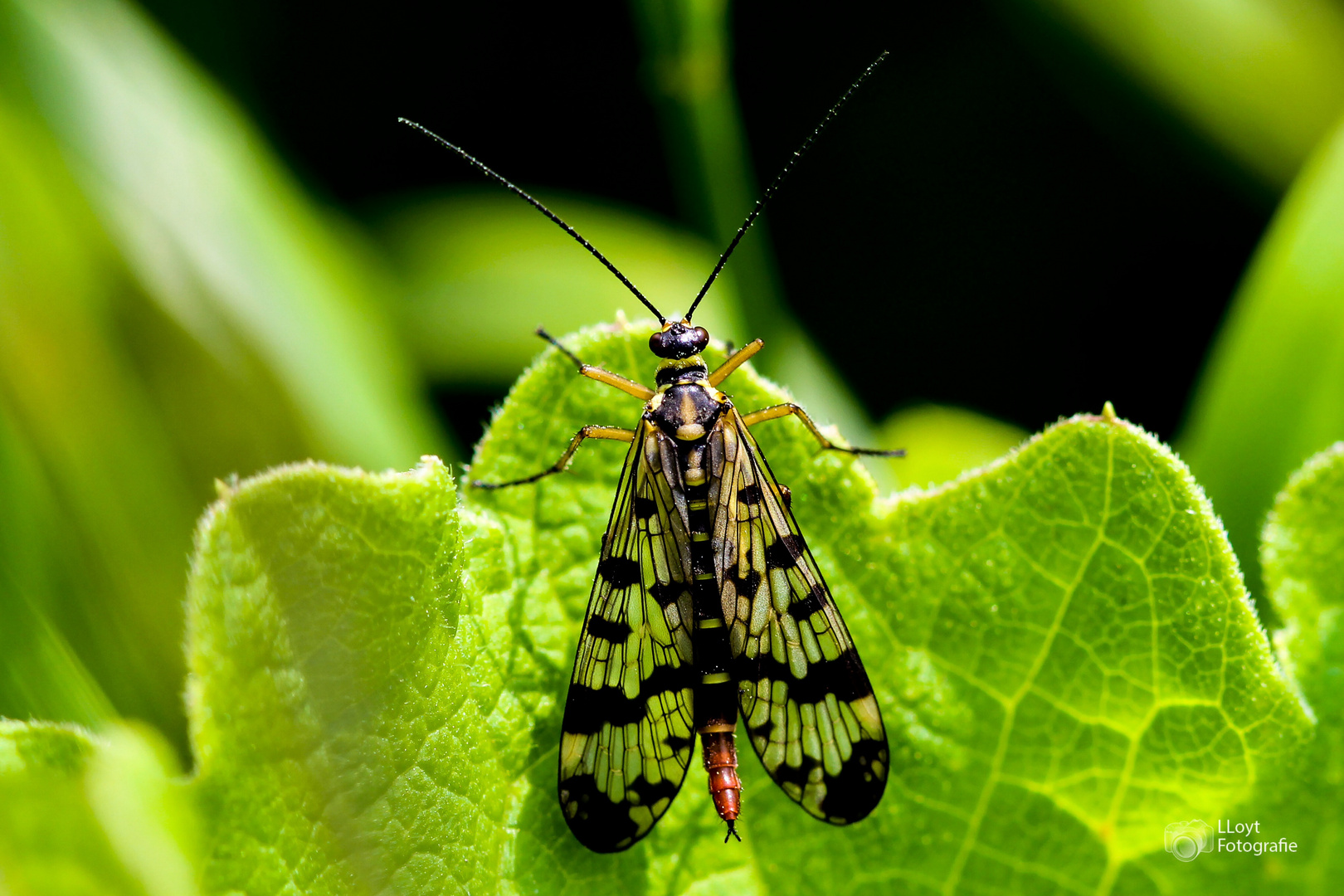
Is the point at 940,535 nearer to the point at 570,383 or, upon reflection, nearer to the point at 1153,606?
the point at 1153,606

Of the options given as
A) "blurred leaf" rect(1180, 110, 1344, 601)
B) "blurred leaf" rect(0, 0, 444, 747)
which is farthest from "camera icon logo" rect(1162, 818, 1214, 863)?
"blurred leaf" rect(0, 0, 444, 747)

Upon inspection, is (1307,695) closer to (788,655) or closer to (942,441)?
(788,655)

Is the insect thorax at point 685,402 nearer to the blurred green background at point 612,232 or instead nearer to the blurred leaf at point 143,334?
the blurred green background at point 612,232

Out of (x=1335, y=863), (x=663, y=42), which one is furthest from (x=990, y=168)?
(x=1335, y=863)

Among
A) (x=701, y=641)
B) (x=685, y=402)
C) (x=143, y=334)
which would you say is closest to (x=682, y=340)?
(x=685, y=402)

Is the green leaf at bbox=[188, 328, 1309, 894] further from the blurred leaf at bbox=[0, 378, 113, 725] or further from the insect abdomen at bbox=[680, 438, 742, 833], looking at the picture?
the blurred leaf at bbox=[0, 378, 113, 725]

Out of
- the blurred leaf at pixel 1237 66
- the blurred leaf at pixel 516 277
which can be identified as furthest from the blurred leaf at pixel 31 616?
the blurred leaf at pixel 1237 66

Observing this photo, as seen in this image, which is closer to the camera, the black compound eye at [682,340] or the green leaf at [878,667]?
the green leaf at [878,667]

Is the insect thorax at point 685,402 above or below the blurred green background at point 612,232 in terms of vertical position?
below
